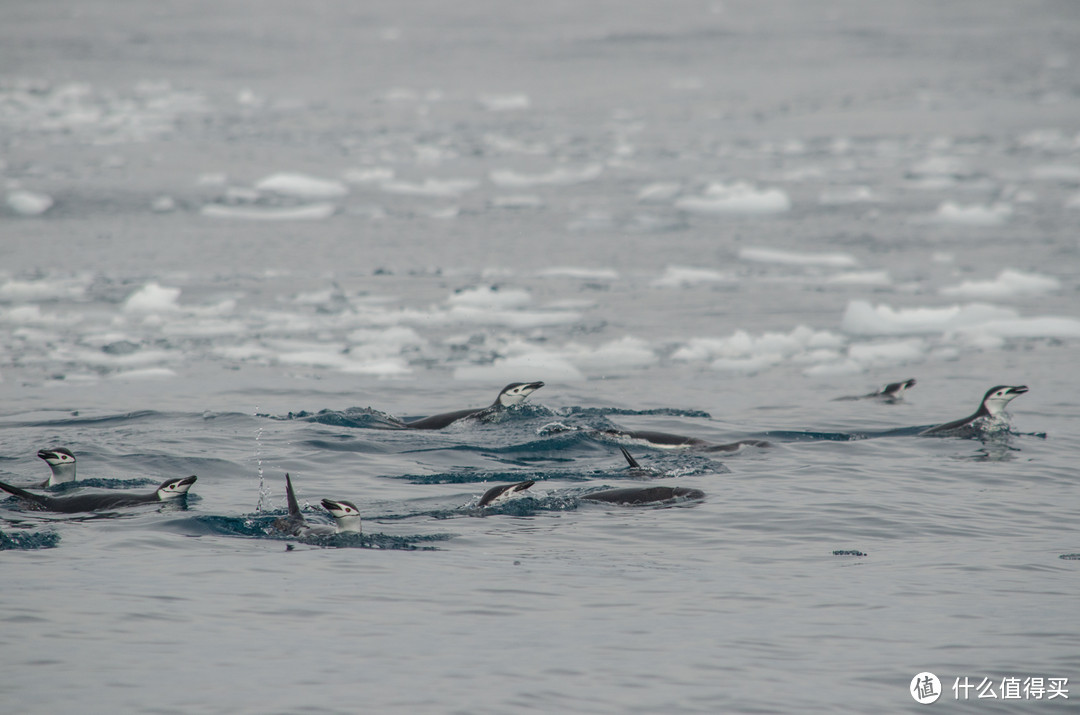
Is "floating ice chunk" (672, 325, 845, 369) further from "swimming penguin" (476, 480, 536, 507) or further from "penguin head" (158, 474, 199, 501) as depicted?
"penguin head" (158, 474, 199, 501)

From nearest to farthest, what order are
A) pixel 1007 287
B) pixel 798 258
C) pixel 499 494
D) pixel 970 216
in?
1. pixel 499 494
2. pixel 1007 287
3. pixel 798 258
4. pixel 970 216

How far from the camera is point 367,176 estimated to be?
29766 millimetres

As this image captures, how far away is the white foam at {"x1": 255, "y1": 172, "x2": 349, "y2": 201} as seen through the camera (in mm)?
27562

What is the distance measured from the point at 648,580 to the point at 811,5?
188 feet

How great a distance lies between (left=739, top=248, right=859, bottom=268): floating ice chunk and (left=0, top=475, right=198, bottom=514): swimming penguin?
15106mm

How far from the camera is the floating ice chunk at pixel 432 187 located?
28438mm

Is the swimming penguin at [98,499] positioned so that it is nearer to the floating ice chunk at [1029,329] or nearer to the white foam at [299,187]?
the floating ice chunk at [1029,329]

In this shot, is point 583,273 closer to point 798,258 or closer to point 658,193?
point 798,258

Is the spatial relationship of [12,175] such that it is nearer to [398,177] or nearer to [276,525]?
[398,177]

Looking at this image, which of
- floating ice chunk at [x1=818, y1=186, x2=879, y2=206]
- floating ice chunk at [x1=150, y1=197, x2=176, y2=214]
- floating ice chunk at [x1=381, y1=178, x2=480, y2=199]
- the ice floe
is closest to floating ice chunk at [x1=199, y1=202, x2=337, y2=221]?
floating ice chunk at [x1=150, y1=197, x2=176, y2=214]

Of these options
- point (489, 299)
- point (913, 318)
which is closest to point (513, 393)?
point (489, 299)

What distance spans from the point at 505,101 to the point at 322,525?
3247 centimetres

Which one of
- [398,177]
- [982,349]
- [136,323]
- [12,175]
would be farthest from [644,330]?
[12,175]

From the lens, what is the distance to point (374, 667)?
21.2 ft
